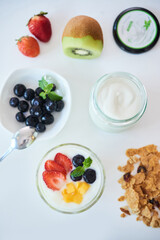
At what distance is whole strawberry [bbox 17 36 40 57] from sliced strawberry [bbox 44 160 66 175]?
45 cm

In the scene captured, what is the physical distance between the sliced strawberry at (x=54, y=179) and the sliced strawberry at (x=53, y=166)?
17mm

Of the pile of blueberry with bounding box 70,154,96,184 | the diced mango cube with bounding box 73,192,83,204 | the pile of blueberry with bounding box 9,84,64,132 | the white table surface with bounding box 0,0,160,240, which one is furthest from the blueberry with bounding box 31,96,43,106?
the diced mango cube with bounding box 73,192,83,204

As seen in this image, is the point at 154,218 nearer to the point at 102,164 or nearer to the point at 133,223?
the point at 133,223

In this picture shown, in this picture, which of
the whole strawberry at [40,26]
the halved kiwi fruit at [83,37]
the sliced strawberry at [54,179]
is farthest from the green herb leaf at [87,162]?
the whole strawberry at [40,26]

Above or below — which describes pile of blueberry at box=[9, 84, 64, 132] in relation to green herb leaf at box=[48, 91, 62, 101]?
below

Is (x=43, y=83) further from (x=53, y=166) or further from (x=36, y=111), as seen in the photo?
(x=53, y=166)

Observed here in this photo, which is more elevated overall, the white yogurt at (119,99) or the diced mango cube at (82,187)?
the white yogurt at (119,99)

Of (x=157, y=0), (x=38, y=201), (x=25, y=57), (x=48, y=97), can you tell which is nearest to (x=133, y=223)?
(x=38, y=201)

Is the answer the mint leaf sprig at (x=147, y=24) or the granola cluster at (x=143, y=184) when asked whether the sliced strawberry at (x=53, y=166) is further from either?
the mint leaf sprig at (x=147, y=24)

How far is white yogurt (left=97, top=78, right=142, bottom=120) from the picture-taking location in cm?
97

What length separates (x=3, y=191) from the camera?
3.60ft

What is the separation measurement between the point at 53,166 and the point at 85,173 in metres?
0.13

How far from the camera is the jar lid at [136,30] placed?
115 centimetres

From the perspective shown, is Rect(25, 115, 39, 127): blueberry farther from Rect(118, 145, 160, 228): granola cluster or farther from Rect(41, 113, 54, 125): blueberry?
Rect(118, 145, 160, 228): granola cluster
